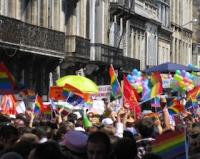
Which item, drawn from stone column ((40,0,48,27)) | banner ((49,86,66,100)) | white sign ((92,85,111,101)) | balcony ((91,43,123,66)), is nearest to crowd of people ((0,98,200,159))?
banner ((49,86,66,100))

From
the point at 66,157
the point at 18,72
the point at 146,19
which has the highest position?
the point at 146,19

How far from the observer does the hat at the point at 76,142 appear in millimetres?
8234

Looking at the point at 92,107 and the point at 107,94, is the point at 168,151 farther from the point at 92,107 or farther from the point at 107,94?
the point at 107,94

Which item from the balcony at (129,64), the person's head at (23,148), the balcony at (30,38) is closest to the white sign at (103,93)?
the balcony at (30,38)

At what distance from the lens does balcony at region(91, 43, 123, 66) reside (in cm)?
4225

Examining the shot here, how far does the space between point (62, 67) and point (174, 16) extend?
104 feet

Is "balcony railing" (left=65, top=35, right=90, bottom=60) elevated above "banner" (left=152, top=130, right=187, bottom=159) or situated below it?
above

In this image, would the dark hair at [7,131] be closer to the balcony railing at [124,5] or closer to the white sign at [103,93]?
the white sign at [103,93]

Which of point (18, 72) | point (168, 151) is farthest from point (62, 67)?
point (168, 151)

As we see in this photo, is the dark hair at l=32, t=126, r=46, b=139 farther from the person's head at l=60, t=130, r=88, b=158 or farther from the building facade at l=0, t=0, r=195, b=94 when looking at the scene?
the building facade at l=0, t=0, r=195, b=94

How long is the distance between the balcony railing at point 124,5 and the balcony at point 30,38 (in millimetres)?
12354

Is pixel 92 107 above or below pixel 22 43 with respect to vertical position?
below

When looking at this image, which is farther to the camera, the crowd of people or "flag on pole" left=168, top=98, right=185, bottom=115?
"flag on pole" left=168, top=98, right=185, bottom=115

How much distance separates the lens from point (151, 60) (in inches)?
2295
